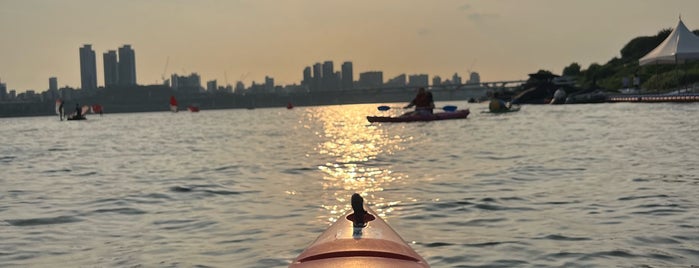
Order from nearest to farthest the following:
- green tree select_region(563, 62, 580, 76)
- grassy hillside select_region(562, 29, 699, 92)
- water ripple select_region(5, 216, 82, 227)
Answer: water ripple select_region(5, 216, 82, 227) → grassy hillside select_region(562, 29, 699, 92) → green tree select_region(563, 62, 580, 76)

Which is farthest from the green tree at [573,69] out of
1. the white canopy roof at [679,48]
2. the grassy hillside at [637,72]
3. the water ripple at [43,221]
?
the water ripple at [43,221]

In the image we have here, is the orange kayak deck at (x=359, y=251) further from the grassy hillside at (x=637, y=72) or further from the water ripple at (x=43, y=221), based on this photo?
the grassy hillside at (x=637, y=72)

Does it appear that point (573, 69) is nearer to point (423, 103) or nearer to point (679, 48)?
point (679, 48)

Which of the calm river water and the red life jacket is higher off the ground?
the red life jacket

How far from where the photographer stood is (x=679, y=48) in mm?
69812

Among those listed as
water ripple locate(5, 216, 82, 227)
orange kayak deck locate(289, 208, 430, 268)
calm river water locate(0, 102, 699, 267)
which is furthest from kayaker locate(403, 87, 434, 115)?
orange kayak deck locate(289, 208, 430, 268)

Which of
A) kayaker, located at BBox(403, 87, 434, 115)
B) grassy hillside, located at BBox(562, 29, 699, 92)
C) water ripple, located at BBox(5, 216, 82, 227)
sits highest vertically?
grassy hillside, located at BBox(562, 29, 699, 92)

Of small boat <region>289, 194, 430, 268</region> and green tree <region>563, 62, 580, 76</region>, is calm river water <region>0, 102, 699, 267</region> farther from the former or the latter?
green tree <region>563, 62, 580, 76</region>

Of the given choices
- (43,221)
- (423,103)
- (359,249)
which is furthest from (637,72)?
(359,249)

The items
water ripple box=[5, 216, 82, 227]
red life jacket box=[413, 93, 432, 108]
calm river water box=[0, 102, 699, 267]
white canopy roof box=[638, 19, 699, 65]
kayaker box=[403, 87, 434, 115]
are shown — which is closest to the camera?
calm river water box=[0, 102, 699, 267]

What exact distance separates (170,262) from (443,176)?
34.8 feet

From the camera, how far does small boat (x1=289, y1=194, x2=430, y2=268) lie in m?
6.05

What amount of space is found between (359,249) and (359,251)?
0.06 m

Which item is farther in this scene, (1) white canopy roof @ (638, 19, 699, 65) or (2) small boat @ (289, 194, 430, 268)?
(1) white canopy roof @ (638, 19, 699, 65)
